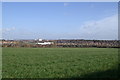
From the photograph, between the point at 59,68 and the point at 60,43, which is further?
the point at 60,43

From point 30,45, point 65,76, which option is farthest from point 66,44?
point 65,76

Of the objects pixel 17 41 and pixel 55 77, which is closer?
pixel 55 77

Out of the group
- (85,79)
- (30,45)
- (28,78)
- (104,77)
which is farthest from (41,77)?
(30,45)

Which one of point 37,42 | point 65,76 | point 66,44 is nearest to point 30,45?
point 37,42

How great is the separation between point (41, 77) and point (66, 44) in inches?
2803

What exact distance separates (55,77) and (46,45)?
2773 inches

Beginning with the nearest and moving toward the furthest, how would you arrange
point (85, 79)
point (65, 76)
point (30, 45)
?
point (85, 79)
point (65, 76)
point (30, 45)

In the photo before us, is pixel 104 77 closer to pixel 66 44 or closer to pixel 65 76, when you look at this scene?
pixel 65 76

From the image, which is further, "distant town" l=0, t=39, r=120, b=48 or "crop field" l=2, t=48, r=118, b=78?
"distant town" l=0, t=39, r=120, b=48

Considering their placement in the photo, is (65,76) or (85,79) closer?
(85,79)

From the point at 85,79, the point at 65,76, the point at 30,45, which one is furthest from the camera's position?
the point at 30,45

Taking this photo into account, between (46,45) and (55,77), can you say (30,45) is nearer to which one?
(46,45)

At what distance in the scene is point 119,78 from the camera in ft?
39.8

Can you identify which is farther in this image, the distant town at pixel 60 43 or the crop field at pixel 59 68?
the distant town at pixel 60 43
